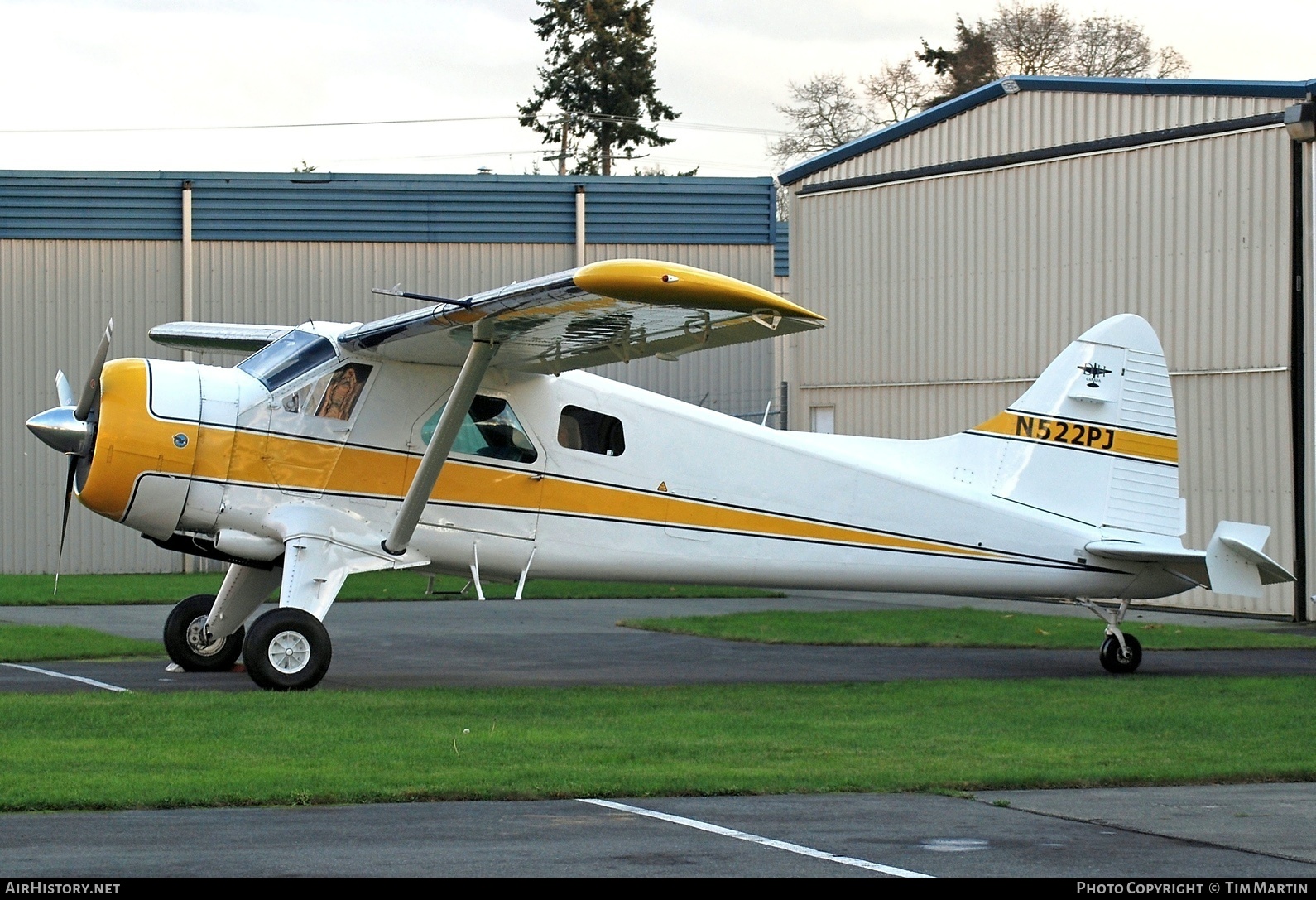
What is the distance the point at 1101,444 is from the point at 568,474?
16.7 ft

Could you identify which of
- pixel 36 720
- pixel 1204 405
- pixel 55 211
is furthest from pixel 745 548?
pixel 55 211

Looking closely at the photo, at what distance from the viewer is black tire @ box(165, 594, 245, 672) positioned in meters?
14.0

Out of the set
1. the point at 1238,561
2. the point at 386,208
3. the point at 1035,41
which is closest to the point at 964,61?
the point at 1035,41

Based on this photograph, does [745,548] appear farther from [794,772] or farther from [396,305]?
[396,305]

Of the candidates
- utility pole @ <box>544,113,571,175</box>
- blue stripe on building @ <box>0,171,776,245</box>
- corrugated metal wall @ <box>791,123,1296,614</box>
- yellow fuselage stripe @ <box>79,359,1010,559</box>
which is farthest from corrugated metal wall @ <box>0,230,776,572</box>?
utility pole @ <box>544,113,571,175</box>

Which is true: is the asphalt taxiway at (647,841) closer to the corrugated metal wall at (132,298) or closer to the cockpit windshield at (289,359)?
the cockpit windshield at (289,359)

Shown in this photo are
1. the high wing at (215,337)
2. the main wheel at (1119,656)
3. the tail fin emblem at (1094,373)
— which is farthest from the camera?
the high wing at (215,337)

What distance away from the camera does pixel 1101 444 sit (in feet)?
49.4

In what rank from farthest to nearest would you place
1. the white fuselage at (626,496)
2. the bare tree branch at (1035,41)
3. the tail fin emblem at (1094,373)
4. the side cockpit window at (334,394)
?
the bare tree branch at (1035,41) < the tail fin emblem at (1094,373) < the side cockpit window at (334,394) < the white fuselage at (626,496)

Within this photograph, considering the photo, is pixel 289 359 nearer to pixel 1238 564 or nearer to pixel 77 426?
pixel 77 426

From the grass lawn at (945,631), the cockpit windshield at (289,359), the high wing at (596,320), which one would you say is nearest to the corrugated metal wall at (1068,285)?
the grass lawn at (945,631)

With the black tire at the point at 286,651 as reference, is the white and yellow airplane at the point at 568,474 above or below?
above

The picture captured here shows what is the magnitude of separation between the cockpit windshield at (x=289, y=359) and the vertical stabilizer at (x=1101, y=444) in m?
6.11

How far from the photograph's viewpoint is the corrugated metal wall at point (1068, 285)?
21906 millimetres
